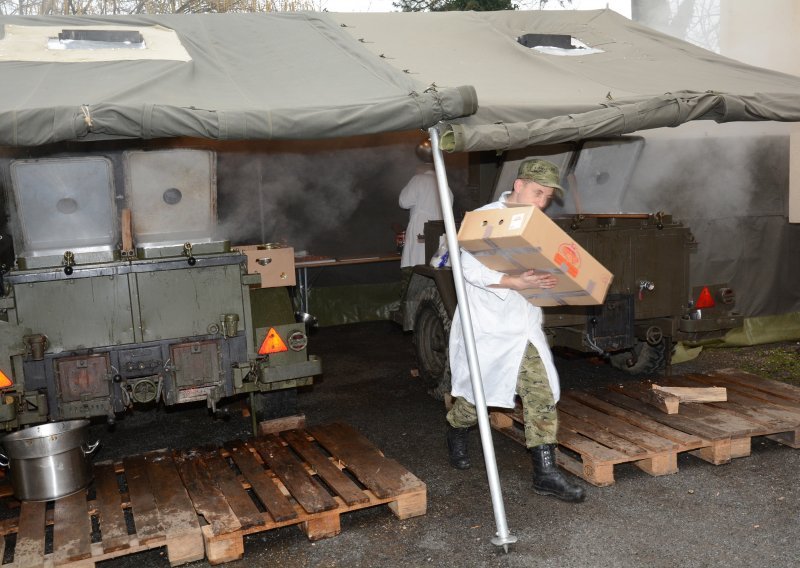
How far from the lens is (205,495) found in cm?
430

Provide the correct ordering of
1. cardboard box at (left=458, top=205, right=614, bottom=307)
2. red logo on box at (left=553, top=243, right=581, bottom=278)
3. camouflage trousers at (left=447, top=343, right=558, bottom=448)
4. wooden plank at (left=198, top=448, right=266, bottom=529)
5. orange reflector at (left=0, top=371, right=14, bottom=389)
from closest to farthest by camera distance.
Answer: cardboard box at (left=458, top=205, right=614, bottom=307) < red logo on box at (left=553, top=243, right=581, bottom=278) < wooden plank at (left=198, top=448, right=266, bottom=529) < camouflage trousers at (left=447, top=343, right=558, bottom=448) < orange reflector at (left=0, top=371, right=14, bottom=389)

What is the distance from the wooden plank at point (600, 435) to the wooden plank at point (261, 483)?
2.00m

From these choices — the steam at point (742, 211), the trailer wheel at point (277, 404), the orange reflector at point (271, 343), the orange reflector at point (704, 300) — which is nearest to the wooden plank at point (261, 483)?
the trailer wheel at point (277, 404)

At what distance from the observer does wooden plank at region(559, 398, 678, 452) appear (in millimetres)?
4676

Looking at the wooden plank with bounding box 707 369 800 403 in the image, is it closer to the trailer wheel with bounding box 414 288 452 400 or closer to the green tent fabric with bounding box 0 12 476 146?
the trailer wheel with bounding box 414 288 452 400

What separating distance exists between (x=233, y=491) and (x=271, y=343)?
113cm

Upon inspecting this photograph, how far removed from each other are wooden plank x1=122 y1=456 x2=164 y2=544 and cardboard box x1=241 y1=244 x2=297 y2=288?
56.7 inches

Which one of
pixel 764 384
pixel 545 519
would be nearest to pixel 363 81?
pixel 545 519

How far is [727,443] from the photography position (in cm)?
477

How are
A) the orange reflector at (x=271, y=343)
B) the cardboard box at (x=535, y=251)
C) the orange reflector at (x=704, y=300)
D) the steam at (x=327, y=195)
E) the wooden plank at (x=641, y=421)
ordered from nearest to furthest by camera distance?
the cardboard box at (x=535, y=251) < the wooden plank at (x=641, y=421) < the orange reflector at (x=271, y=343) < the orange reflector at (x=704, y=300) < the steam at (x=327, y=195)

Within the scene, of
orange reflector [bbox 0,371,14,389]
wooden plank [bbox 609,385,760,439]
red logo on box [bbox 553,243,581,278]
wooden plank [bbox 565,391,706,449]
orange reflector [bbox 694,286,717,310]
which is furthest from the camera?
orange reflector [bbox 694,286,717,310]

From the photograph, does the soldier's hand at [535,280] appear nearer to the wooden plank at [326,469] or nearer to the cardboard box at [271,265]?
the wooden plank at [326,469]

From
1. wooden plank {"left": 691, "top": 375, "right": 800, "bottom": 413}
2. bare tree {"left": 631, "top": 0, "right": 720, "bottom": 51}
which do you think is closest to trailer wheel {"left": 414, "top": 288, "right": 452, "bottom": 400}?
wooden plank {"left": 691, "top": 375, "right": 800, "bottom": 413}

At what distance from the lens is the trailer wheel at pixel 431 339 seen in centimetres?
646
